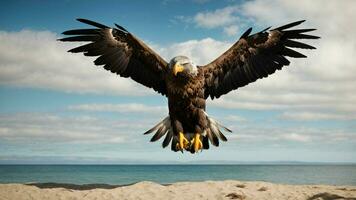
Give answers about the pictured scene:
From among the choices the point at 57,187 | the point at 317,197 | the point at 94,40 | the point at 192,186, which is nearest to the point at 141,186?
the point at 192,186

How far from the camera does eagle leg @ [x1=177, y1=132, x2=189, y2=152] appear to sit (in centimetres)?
872

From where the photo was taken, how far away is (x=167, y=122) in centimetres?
954

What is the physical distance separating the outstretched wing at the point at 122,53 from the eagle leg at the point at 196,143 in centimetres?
155

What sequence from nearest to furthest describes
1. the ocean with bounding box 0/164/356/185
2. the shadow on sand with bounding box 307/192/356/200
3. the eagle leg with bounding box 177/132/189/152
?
1. the eagle leg with bounding box 177/132/189/152
2. the shadow on sand with bounding box 307/192/356/200
3. the ocean with bounding box 0/164/356/185

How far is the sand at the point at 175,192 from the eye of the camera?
13.5 meters

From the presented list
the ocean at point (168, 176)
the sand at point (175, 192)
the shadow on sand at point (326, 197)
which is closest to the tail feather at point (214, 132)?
the sand at point (175, 192)

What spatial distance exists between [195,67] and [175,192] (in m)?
6.61

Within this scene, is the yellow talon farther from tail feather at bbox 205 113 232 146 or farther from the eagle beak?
the eagle beak

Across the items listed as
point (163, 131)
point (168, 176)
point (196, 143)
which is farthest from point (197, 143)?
point (168, 176)

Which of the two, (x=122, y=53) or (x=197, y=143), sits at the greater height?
(x=122, y=53)

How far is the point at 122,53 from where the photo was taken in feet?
31.3

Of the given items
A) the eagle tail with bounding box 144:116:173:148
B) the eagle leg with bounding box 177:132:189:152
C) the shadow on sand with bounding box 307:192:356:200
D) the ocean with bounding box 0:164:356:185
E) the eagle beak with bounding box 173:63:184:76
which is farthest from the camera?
the ocean with bounding box 0:164:356:185

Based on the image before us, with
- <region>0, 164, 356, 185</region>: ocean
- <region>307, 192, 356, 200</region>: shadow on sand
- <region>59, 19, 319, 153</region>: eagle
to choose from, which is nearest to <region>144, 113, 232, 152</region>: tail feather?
<region>59, 19, 319, 153</region>: eagle

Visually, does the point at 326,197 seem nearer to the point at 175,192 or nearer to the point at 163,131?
the point at 175,192
